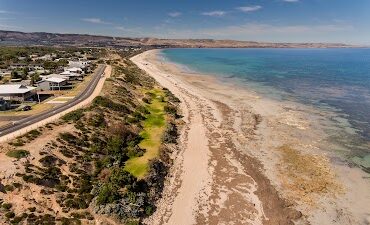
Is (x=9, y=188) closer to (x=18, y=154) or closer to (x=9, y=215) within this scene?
(x=9, y=215)

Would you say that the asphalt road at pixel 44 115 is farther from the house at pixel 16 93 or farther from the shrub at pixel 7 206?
the shrub at pixel 7 206

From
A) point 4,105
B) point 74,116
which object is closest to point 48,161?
point 74,116

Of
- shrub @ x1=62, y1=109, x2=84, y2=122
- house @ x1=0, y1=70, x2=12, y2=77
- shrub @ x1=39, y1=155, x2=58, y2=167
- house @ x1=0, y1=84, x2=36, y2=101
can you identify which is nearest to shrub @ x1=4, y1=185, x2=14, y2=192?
shrub @ x1=39, y1=155, x2=58, y2=167

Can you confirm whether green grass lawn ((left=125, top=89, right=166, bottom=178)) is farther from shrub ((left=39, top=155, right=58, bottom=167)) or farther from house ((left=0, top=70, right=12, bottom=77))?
house ((left=0, top=70, right=12, bottom=77))

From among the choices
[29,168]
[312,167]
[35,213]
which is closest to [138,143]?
[29,168]

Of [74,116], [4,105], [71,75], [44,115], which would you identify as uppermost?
[71,75]

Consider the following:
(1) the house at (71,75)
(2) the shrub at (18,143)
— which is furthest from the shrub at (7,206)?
(1) the house at (71,75)
